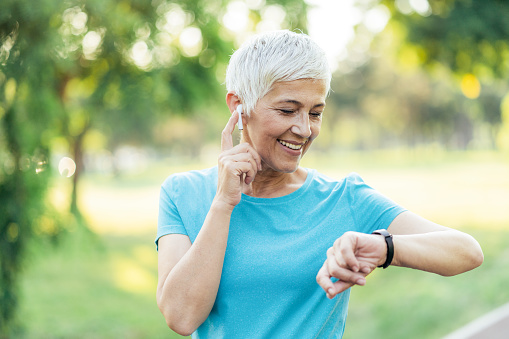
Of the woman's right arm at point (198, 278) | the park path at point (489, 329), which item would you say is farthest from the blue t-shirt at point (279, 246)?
the park path at point (489, 329)

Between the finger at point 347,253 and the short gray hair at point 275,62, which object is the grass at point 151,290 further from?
the finger at point 347,253

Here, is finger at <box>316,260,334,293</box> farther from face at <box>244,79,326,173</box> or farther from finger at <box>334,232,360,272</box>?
face at <box>244,79,326,173</box>

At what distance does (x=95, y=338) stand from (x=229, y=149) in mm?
8246

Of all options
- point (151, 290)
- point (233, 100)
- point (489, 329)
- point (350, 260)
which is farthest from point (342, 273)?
point (151, 290)

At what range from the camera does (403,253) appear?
5.62ft

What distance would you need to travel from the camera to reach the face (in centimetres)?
195

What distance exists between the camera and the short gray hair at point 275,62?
1.91m

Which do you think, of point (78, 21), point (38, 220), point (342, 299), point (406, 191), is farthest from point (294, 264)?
point (406, 191)

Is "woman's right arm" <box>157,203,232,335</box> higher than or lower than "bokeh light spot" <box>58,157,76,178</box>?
higher

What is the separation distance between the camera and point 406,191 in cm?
2447

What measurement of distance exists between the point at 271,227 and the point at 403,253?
492 mm

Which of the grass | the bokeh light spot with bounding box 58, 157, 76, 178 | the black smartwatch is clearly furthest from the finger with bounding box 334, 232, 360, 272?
the grass

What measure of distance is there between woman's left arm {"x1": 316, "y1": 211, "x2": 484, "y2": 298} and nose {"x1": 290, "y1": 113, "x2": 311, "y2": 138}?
45 cm

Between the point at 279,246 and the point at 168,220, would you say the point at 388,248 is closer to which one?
the point at 279,246
